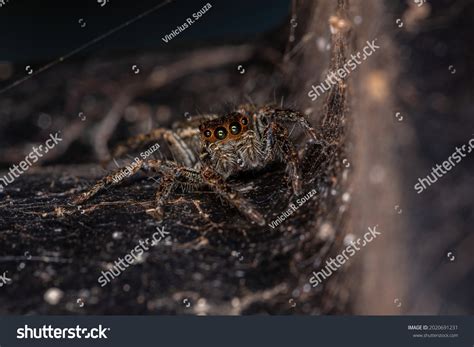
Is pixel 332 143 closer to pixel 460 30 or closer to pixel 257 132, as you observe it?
pixel 257 132

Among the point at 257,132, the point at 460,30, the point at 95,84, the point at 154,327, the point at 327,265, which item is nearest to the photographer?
the point at 154,327

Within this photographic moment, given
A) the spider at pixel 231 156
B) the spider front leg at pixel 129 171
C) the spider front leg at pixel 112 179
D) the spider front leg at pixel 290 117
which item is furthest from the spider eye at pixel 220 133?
the spider front leg at pixel 112 179

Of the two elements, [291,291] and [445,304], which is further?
[445,304]

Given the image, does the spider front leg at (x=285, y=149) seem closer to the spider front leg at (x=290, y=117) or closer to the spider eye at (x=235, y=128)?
the spider front leg at (x=290, y=117)

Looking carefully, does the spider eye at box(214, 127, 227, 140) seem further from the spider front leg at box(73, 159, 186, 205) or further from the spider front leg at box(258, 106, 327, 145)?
the spider front leg at box(73, 159, 186, 205)

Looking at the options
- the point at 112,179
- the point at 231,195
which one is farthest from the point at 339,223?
the point at 112,179

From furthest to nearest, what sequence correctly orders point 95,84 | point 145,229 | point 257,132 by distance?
point 95,84 → point 257,132 → point 145,229

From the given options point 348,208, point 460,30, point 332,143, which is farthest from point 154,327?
point 460,30

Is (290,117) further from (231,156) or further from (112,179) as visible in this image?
(112,179)
